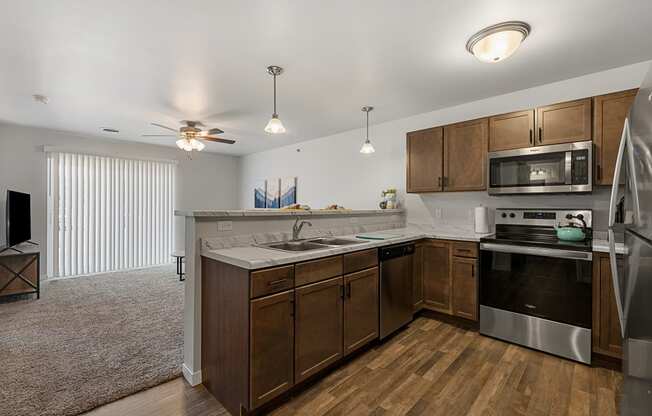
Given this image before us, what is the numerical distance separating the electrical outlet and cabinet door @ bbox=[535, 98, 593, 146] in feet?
9.38

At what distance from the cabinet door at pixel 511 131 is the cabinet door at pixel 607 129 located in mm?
454

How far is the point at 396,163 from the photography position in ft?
13.5

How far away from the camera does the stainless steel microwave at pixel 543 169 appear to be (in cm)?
242

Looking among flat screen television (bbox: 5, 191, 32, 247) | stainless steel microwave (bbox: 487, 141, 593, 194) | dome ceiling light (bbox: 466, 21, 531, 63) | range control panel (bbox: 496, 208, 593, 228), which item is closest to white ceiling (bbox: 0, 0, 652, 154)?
dome ceiling light (bbox: 466, 21, 531, 63)

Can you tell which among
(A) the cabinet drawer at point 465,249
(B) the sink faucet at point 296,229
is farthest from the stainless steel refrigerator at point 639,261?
(B) the sink faucet at point 296,229

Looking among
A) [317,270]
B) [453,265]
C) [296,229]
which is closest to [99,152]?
[296,229]

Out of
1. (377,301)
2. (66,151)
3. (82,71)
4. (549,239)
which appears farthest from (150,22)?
(66,151)

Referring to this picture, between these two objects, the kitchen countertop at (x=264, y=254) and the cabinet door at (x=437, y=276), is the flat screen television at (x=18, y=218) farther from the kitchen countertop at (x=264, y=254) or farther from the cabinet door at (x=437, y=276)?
the cabinet door at (x=437, y=276)

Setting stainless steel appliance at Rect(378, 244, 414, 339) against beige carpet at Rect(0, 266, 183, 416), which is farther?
stainless steel appliance at Rect(378, 244, 414, 339)

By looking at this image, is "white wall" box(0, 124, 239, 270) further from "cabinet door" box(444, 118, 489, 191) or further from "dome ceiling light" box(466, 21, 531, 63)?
"dome ceiling light" box(466, 21, 531, 63)

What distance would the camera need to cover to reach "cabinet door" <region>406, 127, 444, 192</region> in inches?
131

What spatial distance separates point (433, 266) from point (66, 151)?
594 centimetres

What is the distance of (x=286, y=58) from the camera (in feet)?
7.91

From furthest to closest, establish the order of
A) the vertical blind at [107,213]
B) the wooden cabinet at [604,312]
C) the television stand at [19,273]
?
1. the vertical blind at [107,213]
2. the television stand at [19,273]
3. the wooden cabinet at [604,312]
